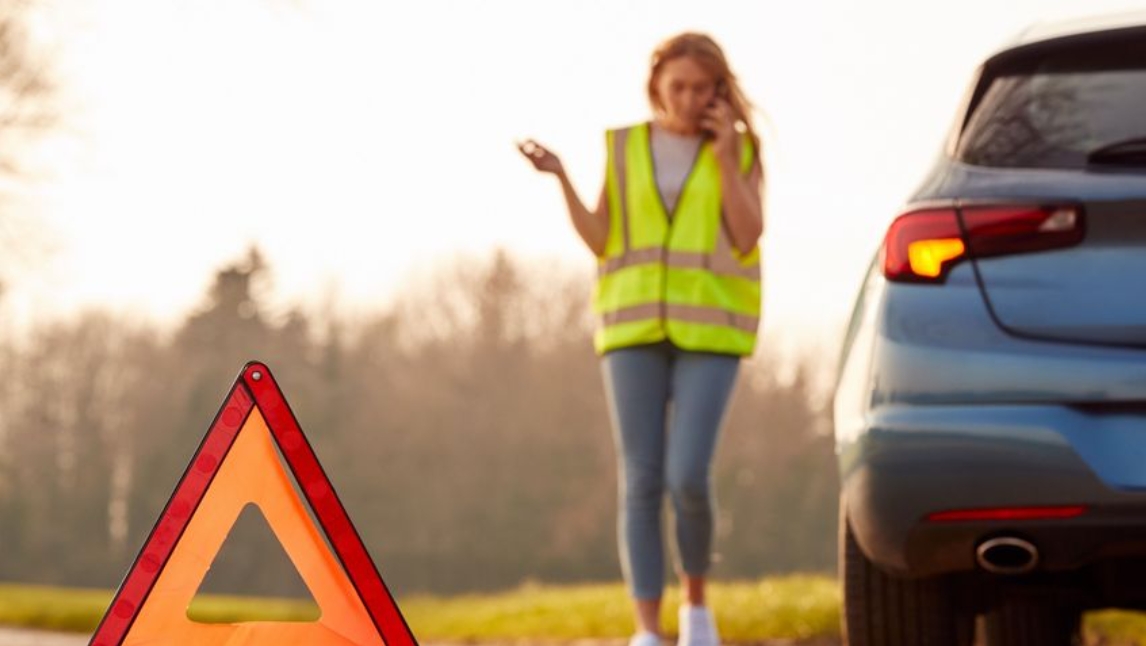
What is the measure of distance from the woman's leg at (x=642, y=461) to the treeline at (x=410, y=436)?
5683cm

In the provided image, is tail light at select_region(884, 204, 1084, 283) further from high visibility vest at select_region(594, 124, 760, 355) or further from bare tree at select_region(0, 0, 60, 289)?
bare tree at select_region(0, 0, 60, 289)

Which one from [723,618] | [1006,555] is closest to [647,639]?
[1006,555]

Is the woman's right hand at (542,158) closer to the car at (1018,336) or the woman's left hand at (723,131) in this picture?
the woman's left hand at (723,131)

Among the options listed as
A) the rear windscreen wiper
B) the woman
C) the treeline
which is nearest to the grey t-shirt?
the woman

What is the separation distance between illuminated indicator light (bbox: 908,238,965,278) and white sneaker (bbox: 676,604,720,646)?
2.12m

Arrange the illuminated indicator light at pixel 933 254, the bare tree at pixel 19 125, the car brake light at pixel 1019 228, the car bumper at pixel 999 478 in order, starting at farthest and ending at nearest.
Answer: the bare tree at pixel 19 125 → the illuminated indicator light at pixel 933 254 → the car brake light at pixel 1019 228 → the car bumper at pixel 999 478

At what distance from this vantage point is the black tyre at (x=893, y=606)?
15.8ft

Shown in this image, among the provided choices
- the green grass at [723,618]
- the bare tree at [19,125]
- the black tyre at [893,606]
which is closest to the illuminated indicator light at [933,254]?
the black tyre at [893,606]

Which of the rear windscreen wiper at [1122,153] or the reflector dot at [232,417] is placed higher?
the rear windscreen wiper at [1122,153]

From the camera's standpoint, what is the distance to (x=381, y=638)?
3.81 m

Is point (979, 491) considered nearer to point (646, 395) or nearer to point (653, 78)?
point (646, 395)

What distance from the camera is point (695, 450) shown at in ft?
20.1

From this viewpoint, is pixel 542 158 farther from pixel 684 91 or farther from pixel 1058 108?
pixel 1058 108

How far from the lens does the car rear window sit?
4.27 metres
